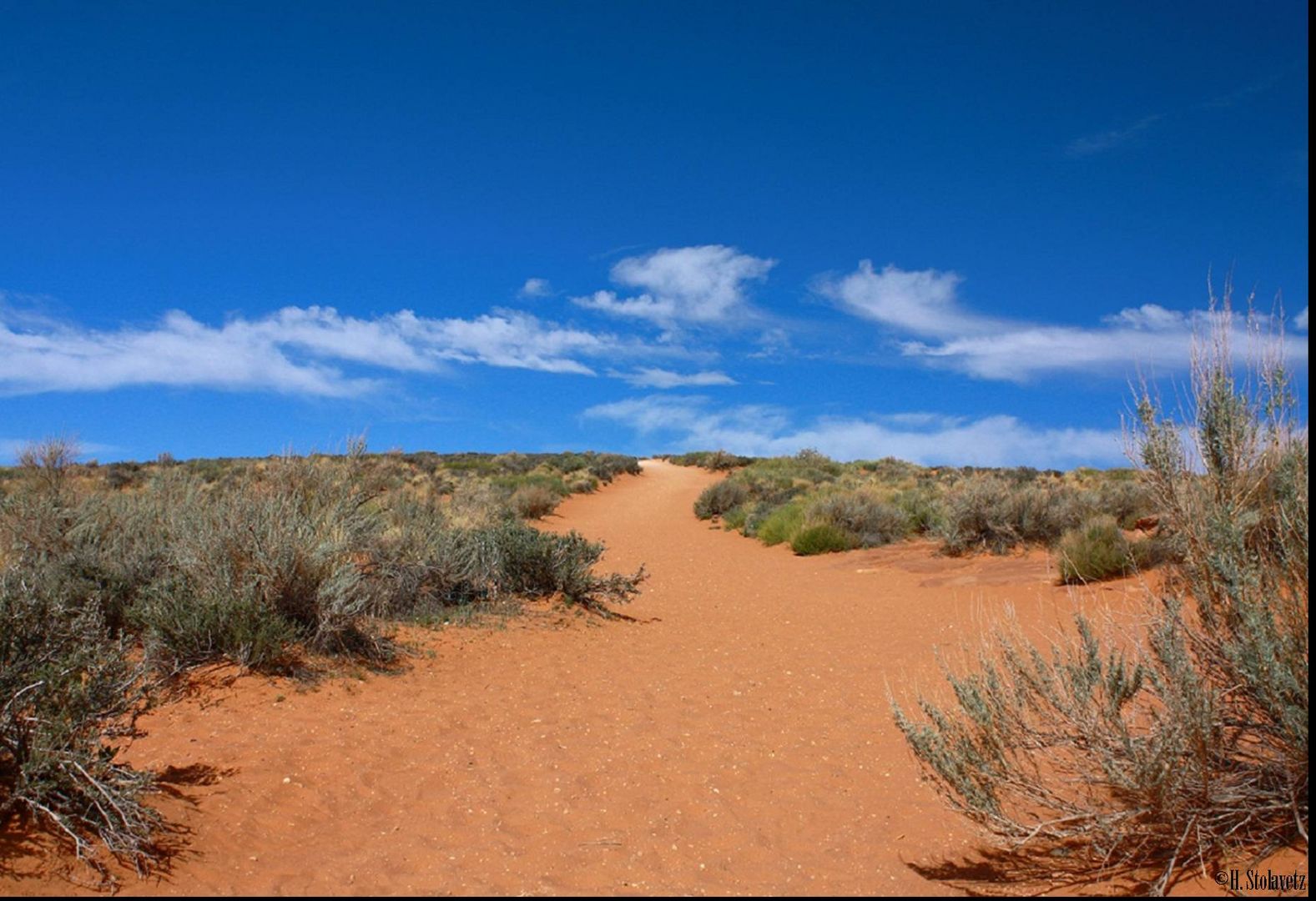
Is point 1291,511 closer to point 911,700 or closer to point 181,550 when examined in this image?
point 911,700

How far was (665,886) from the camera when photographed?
3.99 m

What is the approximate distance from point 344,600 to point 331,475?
3.42 metres

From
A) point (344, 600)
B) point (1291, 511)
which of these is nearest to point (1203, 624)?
point (1291, 511)

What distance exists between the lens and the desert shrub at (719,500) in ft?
85.6

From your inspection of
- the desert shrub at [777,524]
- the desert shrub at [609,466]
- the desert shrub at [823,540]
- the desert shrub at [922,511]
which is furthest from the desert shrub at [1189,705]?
the desert shrub at [609,466]

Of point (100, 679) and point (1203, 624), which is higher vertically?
point (1203, 624)

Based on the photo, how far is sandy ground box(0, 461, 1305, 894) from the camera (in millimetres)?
4066

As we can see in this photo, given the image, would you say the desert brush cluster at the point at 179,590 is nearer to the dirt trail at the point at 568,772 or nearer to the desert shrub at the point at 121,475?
the dirt trail at the point at 568,772

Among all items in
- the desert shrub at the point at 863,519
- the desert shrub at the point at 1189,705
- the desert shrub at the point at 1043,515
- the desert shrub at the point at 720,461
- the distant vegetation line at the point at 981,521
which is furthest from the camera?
the desert shrub at the point at 720,461

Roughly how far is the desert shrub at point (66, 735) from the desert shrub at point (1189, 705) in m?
3.84

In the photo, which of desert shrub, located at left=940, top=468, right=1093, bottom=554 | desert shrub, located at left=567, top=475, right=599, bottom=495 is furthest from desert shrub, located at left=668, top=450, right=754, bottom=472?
desert shrub, located at left=940, top=468, right=1093, bottom=554

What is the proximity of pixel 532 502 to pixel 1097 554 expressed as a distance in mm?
16029

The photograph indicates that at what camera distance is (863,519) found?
17594mm

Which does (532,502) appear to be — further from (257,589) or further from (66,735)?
(66,735)
